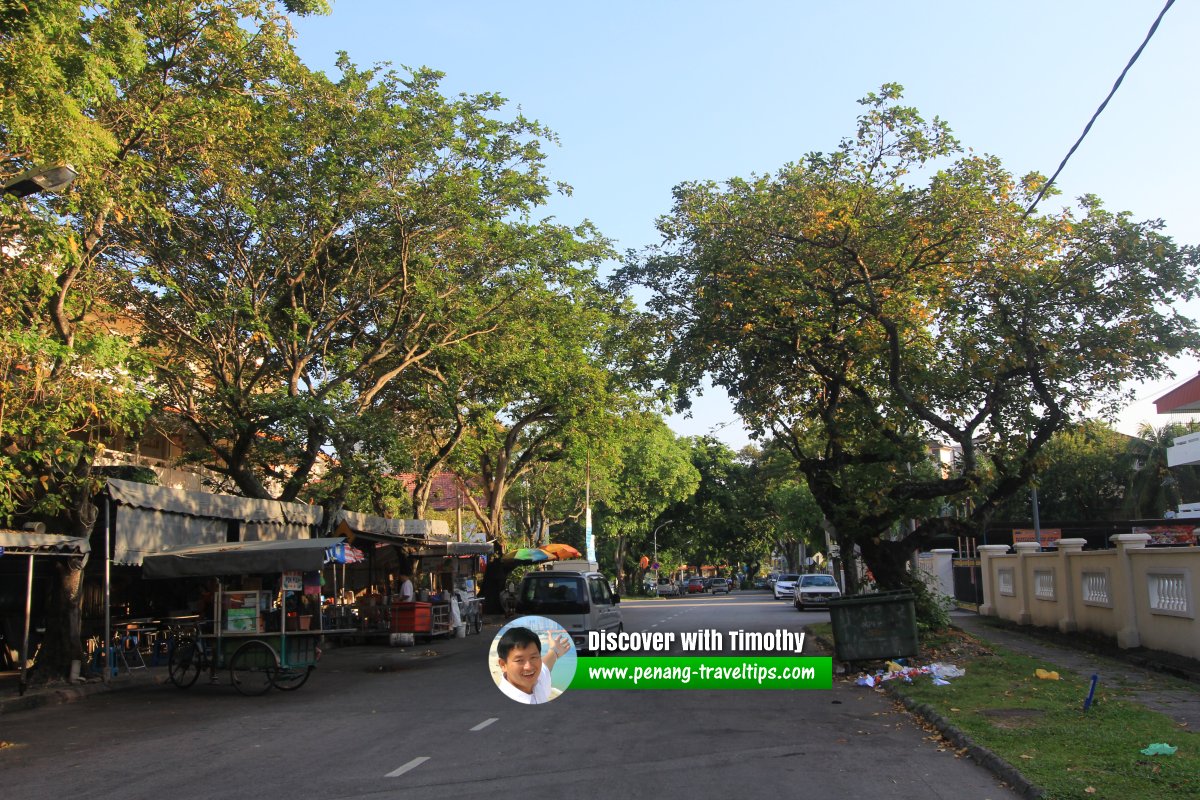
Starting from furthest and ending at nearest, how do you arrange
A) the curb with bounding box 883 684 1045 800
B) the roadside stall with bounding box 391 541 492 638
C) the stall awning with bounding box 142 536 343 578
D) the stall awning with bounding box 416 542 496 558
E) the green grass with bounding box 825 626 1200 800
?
the stall awning with bounding box 416 542 496 558 < the roadside stall with bounding box 391 541 492 638 < the stall awning with bounding box 142 536 343 578 < the curb with bounding box 883 684 1045 800 < the green grass with bounding box 825 626 1200 800

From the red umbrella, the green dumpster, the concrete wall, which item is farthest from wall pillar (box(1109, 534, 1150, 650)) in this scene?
the red umbrella

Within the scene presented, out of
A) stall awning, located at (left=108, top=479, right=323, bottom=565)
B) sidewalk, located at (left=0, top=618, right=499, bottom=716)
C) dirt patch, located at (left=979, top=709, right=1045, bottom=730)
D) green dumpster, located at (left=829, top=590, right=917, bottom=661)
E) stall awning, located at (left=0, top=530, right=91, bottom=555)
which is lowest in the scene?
sidewalk, located at (left=0, top=618, right=499, bottom=716)

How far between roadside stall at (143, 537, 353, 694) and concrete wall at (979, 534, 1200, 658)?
41.5 feet

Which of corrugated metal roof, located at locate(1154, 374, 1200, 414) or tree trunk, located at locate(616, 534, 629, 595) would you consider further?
tree trunk, located at locate(616, 534, 629, 595)

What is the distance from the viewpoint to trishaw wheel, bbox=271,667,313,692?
14391 millimetres

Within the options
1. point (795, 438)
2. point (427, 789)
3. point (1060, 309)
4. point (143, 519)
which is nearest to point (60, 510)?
point (143, 519)

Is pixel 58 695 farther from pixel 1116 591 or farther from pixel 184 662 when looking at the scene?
pixel 1116 591

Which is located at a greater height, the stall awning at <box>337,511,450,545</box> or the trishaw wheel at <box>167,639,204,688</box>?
the stall awning at <box>337,511,450,545</box>

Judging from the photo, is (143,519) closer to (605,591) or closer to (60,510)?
(60,510)

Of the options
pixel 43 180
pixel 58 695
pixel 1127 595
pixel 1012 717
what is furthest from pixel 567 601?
pixel 43 180

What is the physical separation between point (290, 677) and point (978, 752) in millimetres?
10346

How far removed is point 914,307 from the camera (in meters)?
18.6

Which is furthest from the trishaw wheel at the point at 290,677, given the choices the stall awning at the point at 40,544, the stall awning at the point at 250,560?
the stall awning at the point at 40,544

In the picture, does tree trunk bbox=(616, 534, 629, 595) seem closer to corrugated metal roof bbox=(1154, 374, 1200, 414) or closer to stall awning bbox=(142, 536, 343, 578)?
corrugated metal roof bbox=(1154, 374, 1200, 414)
